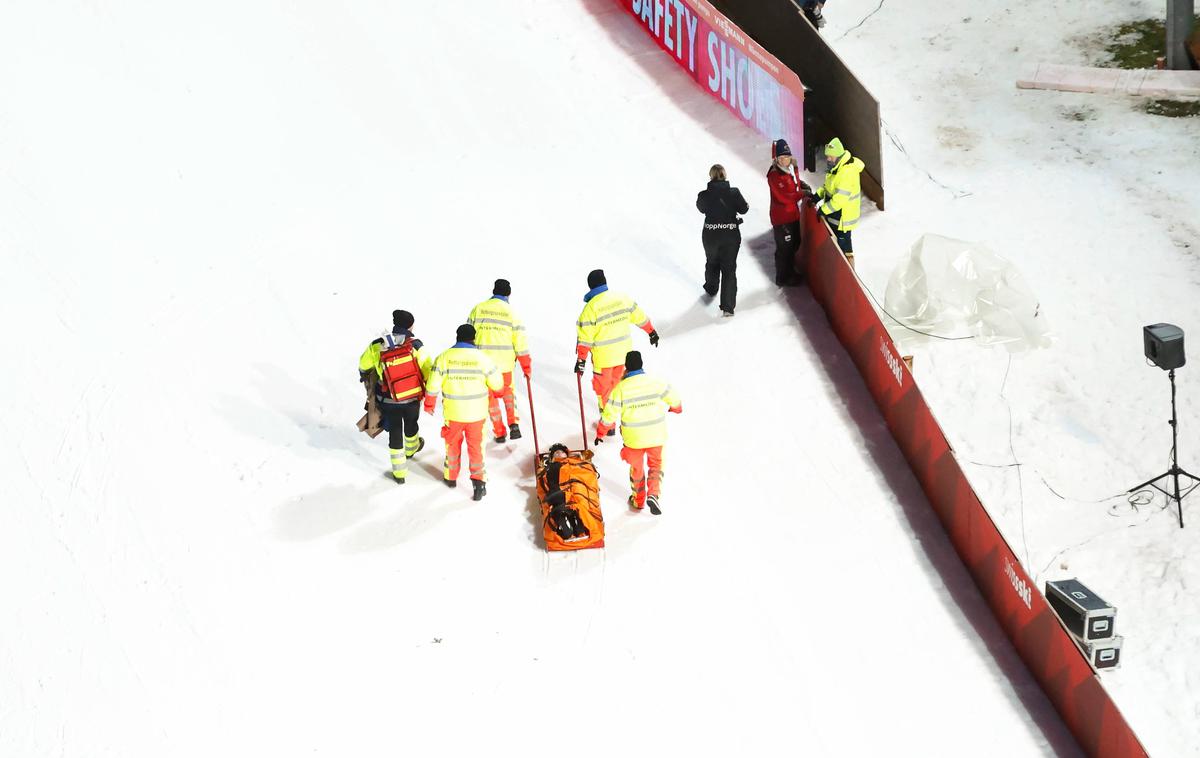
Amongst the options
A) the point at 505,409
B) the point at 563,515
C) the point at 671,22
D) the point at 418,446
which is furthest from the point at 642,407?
the point at 671,22

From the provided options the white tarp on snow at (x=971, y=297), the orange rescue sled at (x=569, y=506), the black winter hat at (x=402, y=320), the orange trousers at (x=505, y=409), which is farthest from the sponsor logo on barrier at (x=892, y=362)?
the black winter hat at (x=402, y=320)

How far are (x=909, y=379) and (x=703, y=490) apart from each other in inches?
74.2

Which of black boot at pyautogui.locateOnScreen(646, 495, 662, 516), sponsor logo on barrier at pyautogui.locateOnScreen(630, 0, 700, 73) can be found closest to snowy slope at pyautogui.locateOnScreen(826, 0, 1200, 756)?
sponsor logo on barrier at pyautogui.locateOnScreen(630, 0, 700, 73)

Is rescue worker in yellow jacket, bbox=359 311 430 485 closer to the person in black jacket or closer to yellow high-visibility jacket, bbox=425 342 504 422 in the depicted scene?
yellow high-visibility jacket, bbox=425 342 504 422

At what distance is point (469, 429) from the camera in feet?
32.5

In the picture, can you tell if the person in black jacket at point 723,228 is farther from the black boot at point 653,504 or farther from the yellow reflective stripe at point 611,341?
the black boot at point 653,504

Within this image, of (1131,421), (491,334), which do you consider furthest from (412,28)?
(1131,421)

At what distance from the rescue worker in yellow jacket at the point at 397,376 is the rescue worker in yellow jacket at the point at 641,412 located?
148 cm

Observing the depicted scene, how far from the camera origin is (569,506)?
385 inches

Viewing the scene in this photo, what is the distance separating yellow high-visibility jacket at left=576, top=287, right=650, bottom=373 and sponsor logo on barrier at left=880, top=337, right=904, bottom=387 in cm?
208

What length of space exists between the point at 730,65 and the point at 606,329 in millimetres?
6111

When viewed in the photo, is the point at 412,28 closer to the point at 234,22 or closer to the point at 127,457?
the point at 234,22

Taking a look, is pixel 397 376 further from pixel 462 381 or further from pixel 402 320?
pixel 462 381

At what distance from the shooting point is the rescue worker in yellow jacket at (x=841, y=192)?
12430 millimetres
